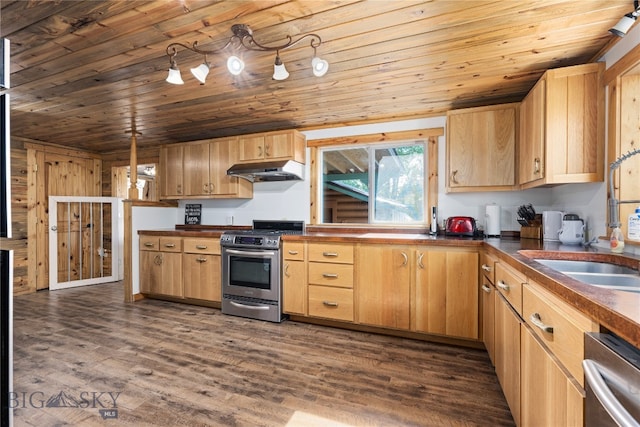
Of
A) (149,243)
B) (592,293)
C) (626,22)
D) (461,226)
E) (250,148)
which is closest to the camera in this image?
(592,293)

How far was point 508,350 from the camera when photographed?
1599 mm

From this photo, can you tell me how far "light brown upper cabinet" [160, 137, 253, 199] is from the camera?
381cm

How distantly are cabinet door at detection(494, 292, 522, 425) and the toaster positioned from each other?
3.25ft

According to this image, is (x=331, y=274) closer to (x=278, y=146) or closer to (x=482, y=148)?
(x=278, y=146)

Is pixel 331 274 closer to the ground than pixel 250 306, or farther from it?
farther from it

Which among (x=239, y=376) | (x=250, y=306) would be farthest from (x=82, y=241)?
(x=239, y=376)

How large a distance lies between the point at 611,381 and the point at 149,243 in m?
4.26

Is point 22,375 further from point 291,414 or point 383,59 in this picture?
point 383,59

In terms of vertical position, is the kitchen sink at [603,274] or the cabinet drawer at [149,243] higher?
the kitchen sink at [603,274]

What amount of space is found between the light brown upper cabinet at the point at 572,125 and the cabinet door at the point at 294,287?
84.4 inches

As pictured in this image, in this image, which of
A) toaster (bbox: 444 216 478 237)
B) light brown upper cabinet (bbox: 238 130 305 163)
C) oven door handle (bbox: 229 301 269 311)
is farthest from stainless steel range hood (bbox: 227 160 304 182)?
toaster (bbox: 444 216 478 237)

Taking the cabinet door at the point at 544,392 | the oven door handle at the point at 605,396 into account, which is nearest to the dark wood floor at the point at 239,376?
the cabinet door at the point at 544,392

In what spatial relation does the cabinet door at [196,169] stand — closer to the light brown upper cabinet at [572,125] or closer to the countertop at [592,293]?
the countertop at [592,293]

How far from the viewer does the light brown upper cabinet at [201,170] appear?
12.5 ft
